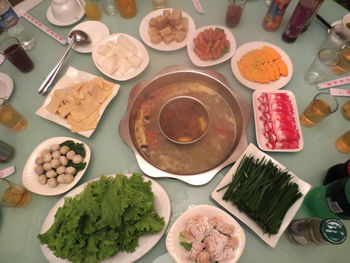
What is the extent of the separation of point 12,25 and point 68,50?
1.68 feet

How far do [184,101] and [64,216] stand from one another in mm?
1169

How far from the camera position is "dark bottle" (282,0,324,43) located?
165 centimetres

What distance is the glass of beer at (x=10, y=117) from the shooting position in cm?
157

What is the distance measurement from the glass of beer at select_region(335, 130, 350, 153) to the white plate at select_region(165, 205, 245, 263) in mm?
974

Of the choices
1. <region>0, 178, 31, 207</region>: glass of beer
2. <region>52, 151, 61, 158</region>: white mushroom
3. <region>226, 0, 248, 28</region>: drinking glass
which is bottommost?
<region>0, 178, 31, 207</region>: glass of beer

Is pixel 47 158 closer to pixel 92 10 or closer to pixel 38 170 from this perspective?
pixel 38 170

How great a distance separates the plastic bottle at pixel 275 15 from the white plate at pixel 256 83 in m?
0.25

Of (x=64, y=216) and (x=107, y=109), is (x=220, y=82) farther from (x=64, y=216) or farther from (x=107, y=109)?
(x=64, y=216)

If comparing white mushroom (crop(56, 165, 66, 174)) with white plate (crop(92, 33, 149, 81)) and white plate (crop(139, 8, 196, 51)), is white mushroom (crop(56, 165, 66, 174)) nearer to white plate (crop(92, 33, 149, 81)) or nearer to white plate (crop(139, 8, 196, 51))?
white plate (crop(92, 33, 149, 81))

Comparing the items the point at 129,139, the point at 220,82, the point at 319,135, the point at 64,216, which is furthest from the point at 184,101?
the point at 64,216

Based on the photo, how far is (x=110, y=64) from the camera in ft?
5.95

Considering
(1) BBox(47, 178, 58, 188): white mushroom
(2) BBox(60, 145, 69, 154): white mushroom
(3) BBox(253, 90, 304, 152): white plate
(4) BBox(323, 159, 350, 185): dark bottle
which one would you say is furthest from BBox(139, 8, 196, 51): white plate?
(4) BBox(323, 159, 350, 185): dark bottle

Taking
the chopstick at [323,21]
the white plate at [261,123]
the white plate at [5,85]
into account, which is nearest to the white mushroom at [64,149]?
the white plate at [5,85]

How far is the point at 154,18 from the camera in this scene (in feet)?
6.52
